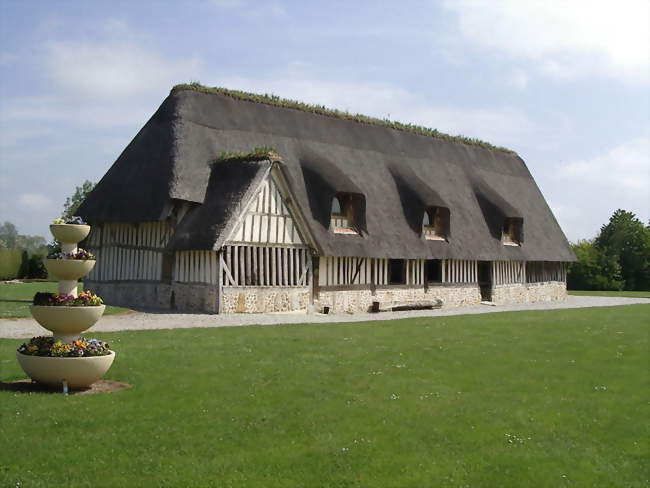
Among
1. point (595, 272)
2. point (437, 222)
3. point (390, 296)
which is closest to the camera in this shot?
point (390, 296)

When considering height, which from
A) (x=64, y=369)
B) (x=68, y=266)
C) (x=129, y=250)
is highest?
(x=129, y=250)

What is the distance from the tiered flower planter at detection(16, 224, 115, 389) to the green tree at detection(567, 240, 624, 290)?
42.9m

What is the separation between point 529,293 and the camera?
3469 cm

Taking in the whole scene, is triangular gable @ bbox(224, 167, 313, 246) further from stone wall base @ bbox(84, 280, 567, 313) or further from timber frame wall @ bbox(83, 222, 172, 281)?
timber frame wall @ bbox(83, 222, 172, 281)

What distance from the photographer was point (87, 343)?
10.3 meters

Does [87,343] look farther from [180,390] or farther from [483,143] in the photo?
Answer: [483,143]

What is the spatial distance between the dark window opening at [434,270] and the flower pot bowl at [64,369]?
20.4 metres

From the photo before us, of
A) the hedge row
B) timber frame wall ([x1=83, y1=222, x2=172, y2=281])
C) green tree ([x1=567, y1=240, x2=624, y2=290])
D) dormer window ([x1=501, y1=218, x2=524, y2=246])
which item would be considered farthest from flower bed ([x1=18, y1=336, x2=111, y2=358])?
green tree ([x1=567, y1=240, x2=624, y2=290])

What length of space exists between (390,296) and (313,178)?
5.29 meters

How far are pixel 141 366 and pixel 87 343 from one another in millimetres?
1470

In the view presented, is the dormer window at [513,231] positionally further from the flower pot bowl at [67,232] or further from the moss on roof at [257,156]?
the flower pot bowl at [67,232]

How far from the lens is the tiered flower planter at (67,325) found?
389 inches

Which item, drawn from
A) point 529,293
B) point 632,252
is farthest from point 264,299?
point 632,252

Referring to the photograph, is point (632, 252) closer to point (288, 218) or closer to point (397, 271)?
point (397, 271)
